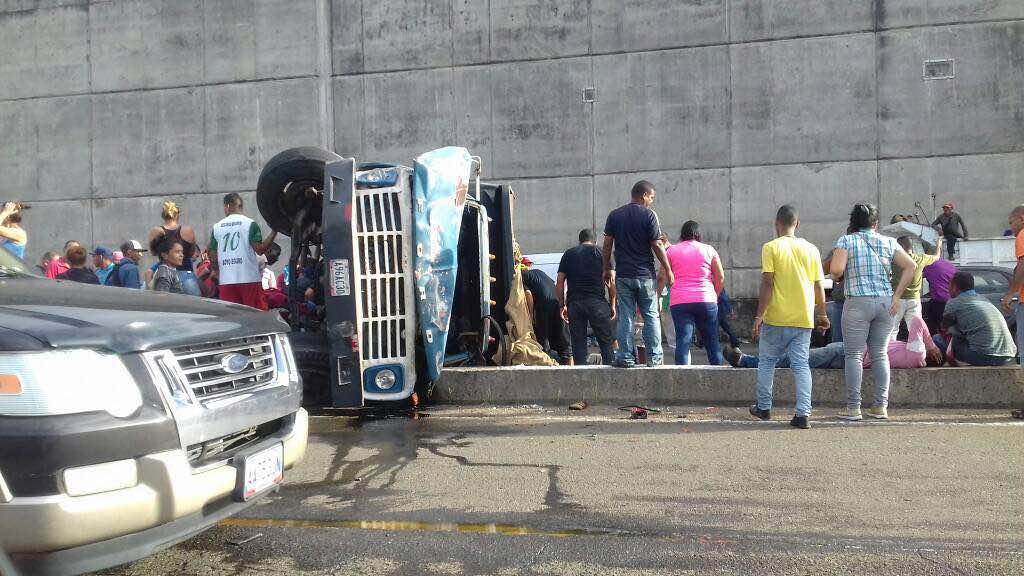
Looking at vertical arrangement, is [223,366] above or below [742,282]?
above

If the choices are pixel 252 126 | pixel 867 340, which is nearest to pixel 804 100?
pixel 867 340

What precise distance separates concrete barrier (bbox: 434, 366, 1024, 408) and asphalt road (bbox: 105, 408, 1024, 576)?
0.45m

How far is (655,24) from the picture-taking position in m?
17.1

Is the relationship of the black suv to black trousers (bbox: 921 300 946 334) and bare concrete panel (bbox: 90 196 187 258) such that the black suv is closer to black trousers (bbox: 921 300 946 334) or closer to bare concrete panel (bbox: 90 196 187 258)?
black trousers (bbox: 921 300 946 334)

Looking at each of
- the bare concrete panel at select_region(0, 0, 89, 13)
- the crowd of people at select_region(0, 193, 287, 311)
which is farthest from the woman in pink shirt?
the bare concrete panel at select_region(0, 0, 89, 13)

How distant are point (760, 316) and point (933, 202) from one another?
11.6 m

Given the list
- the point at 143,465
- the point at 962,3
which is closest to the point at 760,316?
the point at 143,465

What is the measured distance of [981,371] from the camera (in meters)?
7.27

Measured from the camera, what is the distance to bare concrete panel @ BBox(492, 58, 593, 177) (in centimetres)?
1742

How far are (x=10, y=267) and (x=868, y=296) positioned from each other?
19.5 feet

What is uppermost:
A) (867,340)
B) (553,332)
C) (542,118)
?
(542,118)

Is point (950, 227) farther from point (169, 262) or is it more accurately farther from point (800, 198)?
point (169, 262)

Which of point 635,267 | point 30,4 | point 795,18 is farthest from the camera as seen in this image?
point 30,4

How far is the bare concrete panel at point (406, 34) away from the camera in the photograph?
17.8 metres
